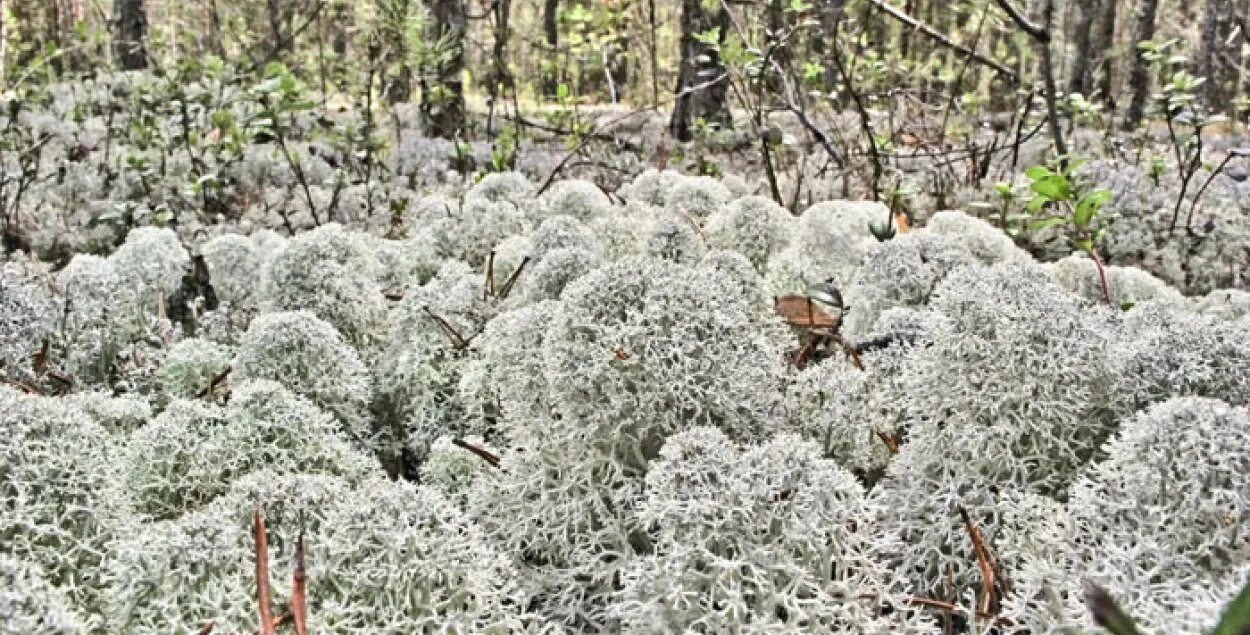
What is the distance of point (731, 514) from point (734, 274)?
2.43 ft

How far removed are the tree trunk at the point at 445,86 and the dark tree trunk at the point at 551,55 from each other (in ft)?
1.88

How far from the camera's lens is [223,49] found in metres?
8.04

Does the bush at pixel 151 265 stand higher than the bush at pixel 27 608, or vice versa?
the bush at pixel 27 608

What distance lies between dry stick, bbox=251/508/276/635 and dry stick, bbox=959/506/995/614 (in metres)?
0.68

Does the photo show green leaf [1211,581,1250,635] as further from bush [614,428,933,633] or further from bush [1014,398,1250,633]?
bush [614,428,933,633]

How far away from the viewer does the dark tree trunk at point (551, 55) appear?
18.8 feet

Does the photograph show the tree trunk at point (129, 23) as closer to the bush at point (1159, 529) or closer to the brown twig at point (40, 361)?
the brown twig at point (40, 361)

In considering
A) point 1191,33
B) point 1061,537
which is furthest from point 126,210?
point 1191,33

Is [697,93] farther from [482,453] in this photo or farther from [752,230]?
[482,453]

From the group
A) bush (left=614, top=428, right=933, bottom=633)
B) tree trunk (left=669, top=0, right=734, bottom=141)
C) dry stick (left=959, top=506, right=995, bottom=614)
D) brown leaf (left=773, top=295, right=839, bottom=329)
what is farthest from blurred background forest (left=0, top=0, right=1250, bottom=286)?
bush (left=614, top=428, right=933, bottom=633)

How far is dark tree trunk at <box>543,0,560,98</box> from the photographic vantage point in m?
5.72

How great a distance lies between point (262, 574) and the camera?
89 centimetres

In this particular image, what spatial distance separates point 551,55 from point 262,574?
21.8 ft

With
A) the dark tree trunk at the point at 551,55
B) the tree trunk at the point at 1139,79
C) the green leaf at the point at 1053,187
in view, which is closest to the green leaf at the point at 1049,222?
the green leaf at the point at 1053,187
